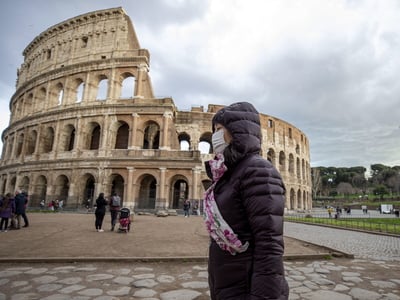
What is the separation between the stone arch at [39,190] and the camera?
23.5m

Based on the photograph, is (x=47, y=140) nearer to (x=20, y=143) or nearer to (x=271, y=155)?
(x=20, y=143)

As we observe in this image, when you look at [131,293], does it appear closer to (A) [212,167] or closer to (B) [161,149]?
(A) [212,167]

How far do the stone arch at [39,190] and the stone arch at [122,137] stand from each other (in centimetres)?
810

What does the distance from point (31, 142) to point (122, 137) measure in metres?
11.0

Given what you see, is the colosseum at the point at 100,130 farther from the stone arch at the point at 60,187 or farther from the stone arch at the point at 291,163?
the stone arch at the point at 291,163

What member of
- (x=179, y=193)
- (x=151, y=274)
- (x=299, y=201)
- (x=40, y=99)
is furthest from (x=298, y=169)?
(x=40, y=99)

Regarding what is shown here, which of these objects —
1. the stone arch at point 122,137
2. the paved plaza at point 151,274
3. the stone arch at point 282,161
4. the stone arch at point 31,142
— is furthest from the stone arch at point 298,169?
the stone arch at point 31,142

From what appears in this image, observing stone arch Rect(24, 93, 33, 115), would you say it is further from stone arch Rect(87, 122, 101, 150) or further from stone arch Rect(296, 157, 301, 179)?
stone arch Rect(296, 157, 301, 179)

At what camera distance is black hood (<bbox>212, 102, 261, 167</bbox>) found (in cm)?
156

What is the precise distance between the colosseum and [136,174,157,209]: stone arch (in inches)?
3.7

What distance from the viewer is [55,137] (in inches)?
950

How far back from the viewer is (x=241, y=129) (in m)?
1.60

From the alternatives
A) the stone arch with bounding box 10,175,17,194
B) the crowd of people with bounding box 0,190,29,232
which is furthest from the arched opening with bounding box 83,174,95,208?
the crowd of people with bounding box 0,190,29,232

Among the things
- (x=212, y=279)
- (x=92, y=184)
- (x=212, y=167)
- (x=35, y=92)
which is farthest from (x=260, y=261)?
(x=35, y=92)
